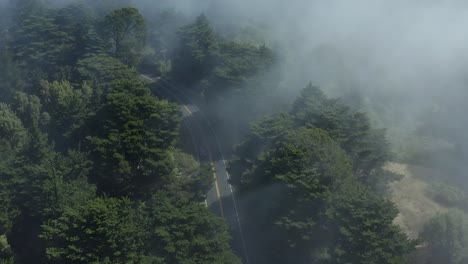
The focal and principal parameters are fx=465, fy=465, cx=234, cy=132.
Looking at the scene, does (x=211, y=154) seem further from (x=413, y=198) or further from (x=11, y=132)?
(x=413, y=198)

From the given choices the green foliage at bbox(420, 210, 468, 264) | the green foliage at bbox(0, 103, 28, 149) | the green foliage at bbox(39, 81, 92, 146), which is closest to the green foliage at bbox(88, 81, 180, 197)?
the green foliage at bbox(39, 81, 92, 146)

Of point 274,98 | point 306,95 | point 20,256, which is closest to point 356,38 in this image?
point 274,98

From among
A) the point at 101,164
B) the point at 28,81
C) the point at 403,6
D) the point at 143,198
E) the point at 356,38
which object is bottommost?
the point at 143,198

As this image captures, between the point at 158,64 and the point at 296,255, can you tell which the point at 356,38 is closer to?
→ the point at 158,64

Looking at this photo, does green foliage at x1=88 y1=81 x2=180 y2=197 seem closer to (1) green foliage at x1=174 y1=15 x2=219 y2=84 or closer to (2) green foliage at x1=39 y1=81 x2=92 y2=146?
(2) green foliage at x1=39 y1=81 x2=92 y2=146

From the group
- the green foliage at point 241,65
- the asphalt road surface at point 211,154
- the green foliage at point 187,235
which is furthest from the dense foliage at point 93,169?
the green foliage at point 241,65

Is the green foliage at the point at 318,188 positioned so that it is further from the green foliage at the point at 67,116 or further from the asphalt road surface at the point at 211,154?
the green foliage at the point at 67,116
